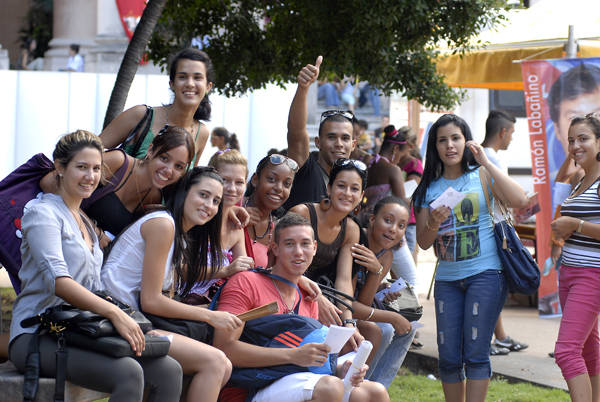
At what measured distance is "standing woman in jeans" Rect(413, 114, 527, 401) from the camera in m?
4.96

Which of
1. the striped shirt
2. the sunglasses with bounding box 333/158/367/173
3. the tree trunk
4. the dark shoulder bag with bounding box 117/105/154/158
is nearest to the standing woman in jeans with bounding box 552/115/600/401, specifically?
the striped shirt

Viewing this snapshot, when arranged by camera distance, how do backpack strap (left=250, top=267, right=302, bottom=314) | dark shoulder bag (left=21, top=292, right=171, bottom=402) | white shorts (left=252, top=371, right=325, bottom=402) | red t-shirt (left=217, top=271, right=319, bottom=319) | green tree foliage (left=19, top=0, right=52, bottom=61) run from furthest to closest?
green tree foliage (left=19, top=0, right=52, bottom=61)
backpack strap (left=250, top=267, right=302, bottom=314)
red t-shirt (left=217, top=271, right=319, bottom=319)
white shorts (left=252, top=371, right=325, bottom=402)
dark shoulder bag (left=21, top=292, right=171, bottom=402)

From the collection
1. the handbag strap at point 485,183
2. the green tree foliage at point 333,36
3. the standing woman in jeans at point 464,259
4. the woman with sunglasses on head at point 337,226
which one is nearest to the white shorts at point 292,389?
the woman with sunglasses on head at point 337,226

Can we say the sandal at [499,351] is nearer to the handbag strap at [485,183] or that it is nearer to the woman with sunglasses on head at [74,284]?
the handbag strap at [485,183]

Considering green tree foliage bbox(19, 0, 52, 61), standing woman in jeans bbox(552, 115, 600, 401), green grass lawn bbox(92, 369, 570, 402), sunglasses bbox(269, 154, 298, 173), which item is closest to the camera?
sunglasses bbox(269, 154, 298, 173)

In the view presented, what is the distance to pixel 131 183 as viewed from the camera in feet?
13.6

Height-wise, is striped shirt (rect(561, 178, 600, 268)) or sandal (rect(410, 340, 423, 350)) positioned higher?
striped shirt (rect(561, 178, 600, 268))

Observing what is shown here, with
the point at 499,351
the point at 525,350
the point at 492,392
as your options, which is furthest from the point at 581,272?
the point at 525,350

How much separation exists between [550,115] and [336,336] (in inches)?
178

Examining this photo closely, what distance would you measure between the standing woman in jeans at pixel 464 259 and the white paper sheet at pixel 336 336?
138 cm

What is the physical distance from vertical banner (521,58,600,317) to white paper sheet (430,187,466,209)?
105 inches

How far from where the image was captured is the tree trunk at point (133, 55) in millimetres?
6855

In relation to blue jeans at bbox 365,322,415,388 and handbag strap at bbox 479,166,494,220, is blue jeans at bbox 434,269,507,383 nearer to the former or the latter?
blue jeans at bbox 365,322,415,388

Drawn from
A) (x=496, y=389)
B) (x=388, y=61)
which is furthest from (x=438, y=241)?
(x=388, y=61)
